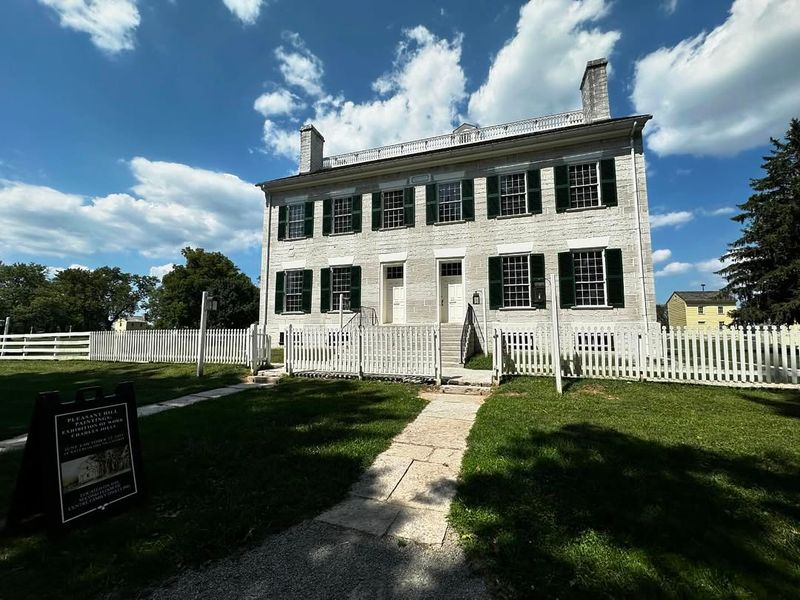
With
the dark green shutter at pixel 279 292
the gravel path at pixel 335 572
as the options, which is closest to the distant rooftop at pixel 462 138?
the dark green shutter at pixel 279 292

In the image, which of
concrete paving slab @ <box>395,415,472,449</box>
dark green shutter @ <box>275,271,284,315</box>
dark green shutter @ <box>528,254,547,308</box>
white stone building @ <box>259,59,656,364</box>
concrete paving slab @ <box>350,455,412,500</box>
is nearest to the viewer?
concrete paving slab @ <box>350,455,412,500</box>

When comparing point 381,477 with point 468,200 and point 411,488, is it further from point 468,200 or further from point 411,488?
point 468,200

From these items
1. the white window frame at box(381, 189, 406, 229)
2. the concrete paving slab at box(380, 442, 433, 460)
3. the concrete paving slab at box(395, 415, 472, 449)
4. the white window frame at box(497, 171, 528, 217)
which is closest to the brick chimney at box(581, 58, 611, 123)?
the white window frame at box(497, 171, 528, 217)

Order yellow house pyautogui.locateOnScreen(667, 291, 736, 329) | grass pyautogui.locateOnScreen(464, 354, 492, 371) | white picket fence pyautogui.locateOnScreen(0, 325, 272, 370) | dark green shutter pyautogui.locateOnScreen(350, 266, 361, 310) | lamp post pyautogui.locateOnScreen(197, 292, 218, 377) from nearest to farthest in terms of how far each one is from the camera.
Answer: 1. lamp post pyautogui.locateOnScreen(197, 292, 218, 377)
2. grass pyautogui.locateOnScreen(464, 354, 492, 371)
3. white picket fence pyautogui.locateOnScreen(0, 325, 272, 370)
4. dark green shutter pyautogui.locateOnScreen(350, 266, 361, 310)
5. yellow house pyautogui.locateOnScreen(667, 291, 736, 329)

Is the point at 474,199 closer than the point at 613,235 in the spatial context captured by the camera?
No

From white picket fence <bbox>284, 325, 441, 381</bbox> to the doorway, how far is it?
15.7ft

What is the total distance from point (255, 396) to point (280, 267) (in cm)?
991

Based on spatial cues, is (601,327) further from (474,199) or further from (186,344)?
(186,344)

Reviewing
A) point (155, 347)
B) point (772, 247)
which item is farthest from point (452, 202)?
point (772, 247)

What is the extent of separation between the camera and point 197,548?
2.42m

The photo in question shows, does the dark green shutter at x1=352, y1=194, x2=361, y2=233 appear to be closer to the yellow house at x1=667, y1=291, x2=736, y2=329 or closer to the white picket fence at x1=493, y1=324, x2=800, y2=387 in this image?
the white picket fence at x1=493, y1=324, x2=800, y2=387

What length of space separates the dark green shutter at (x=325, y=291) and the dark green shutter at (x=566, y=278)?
29.0ft

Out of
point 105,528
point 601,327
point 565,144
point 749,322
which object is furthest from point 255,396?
point 749,322

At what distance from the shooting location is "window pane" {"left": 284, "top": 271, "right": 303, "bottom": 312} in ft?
52.4
